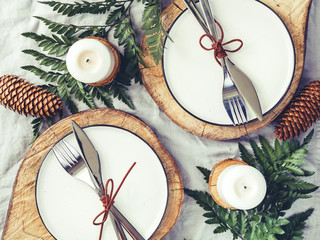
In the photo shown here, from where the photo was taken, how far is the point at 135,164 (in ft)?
2.29

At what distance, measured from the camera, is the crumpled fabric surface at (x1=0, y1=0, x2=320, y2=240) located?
2.48ft

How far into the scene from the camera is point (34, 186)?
2.35ft

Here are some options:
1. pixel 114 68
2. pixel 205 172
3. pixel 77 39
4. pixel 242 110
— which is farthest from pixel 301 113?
pixel 77 39

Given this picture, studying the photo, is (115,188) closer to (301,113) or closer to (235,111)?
(235,111)

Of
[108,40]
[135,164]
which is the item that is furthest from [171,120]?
[108,40]

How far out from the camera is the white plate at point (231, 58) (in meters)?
0.67

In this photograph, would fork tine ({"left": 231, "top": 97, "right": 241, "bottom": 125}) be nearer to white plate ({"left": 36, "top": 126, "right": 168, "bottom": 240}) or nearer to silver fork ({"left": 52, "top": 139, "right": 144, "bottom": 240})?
white plate ({"left": 36, "top": 126, "right": 168, "bottom": 240})

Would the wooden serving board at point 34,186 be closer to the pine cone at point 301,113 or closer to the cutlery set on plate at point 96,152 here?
the cutlery set on plate at point 96,152

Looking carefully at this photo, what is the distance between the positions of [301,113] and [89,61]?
0.45 meters

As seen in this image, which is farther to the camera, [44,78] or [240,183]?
[44,78]

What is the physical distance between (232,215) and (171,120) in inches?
9.6

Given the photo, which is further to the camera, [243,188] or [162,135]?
[162,135]

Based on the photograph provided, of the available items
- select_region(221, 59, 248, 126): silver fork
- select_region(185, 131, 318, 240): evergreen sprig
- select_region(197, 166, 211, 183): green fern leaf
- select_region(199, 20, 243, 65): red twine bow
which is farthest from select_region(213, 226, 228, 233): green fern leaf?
select_region(199, 20, 243, 65): red twine bow

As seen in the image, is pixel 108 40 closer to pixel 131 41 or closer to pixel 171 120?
pixel 131 41
